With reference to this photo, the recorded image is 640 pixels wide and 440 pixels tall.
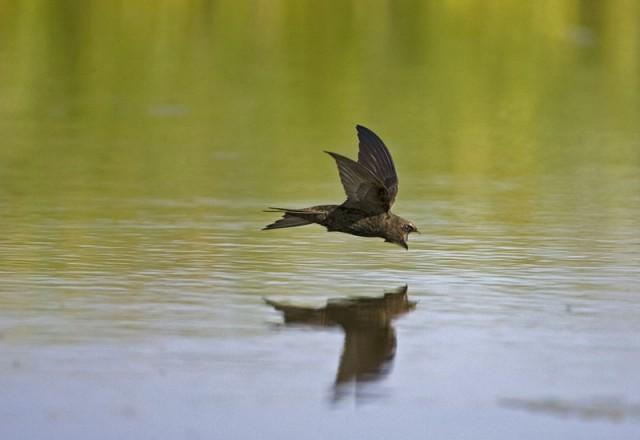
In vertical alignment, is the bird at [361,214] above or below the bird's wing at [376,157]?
below

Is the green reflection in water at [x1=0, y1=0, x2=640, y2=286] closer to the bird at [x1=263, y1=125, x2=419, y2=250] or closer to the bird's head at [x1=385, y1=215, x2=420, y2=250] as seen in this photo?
the bird at [x1=263, y1=125, x2=419, y2=250]

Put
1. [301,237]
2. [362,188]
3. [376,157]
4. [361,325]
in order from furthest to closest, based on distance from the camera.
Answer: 1. [301,237]
2. [376,157]
3. [362,188]
4. [361,325]

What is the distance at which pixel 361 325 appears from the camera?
24.7 ft

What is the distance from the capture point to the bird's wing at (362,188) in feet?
29.1

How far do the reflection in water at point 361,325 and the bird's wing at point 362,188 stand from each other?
2.22ft

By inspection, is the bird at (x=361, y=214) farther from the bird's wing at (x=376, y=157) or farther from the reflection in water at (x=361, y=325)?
the reflection in water at (x=361, y=325)

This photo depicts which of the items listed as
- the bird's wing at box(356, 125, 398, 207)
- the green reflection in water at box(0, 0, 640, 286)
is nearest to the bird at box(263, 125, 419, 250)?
the bird's wing at box(356, 125, 398, 207)

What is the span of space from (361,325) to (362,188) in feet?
5.50

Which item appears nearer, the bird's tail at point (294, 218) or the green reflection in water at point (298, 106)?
the bird's tail at point (294, 218)

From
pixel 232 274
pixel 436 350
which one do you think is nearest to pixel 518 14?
pixel 232 274

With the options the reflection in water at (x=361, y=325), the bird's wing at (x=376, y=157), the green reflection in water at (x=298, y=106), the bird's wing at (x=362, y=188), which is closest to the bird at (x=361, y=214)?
the bird's wing at (x=362, y=188)

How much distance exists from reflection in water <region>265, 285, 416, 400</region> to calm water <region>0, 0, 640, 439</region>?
0.07 ft

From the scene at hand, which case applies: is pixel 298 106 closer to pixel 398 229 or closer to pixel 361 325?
pixel 398 229

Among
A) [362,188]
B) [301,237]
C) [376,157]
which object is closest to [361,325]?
[362,188]
